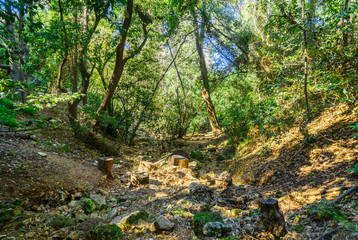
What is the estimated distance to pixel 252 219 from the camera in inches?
111

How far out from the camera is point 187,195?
4.00 meters

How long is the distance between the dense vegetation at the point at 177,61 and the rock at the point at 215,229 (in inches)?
109

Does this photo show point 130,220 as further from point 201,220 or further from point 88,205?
point 88,205

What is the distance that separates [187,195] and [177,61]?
1117cm

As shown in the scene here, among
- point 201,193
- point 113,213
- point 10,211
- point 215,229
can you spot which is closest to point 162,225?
point 215,229

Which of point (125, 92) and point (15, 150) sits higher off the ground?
point (125, 92)

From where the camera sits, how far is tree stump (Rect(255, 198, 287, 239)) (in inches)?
92.8

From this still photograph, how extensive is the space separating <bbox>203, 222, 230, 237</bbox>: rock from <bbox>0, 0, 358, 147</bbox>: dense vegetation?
2.76 metres

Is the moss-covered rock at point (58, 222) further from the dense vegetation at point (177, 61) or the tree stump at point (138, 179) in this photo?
the tree stump at point (138, 179)

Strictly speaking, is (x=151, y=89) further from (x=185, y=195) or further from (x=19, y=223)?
(x=19, y=223)

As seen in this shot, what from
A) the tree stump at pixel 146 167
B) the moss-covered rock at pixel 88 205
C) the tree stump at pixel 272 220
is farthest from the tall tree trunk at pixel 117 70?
the tree stump at pixel 272 220

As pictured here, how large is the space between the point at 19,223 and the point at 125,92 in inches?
309

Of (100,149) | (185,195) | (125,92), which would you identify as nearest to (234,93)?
(125,92)

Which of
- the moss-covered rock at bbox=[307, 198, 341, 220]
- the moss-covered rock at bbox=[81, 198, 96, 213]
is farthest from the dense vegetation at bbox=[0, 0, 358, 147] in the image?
the moss-covered rock at bbox=[307, 198, 341, 220]
